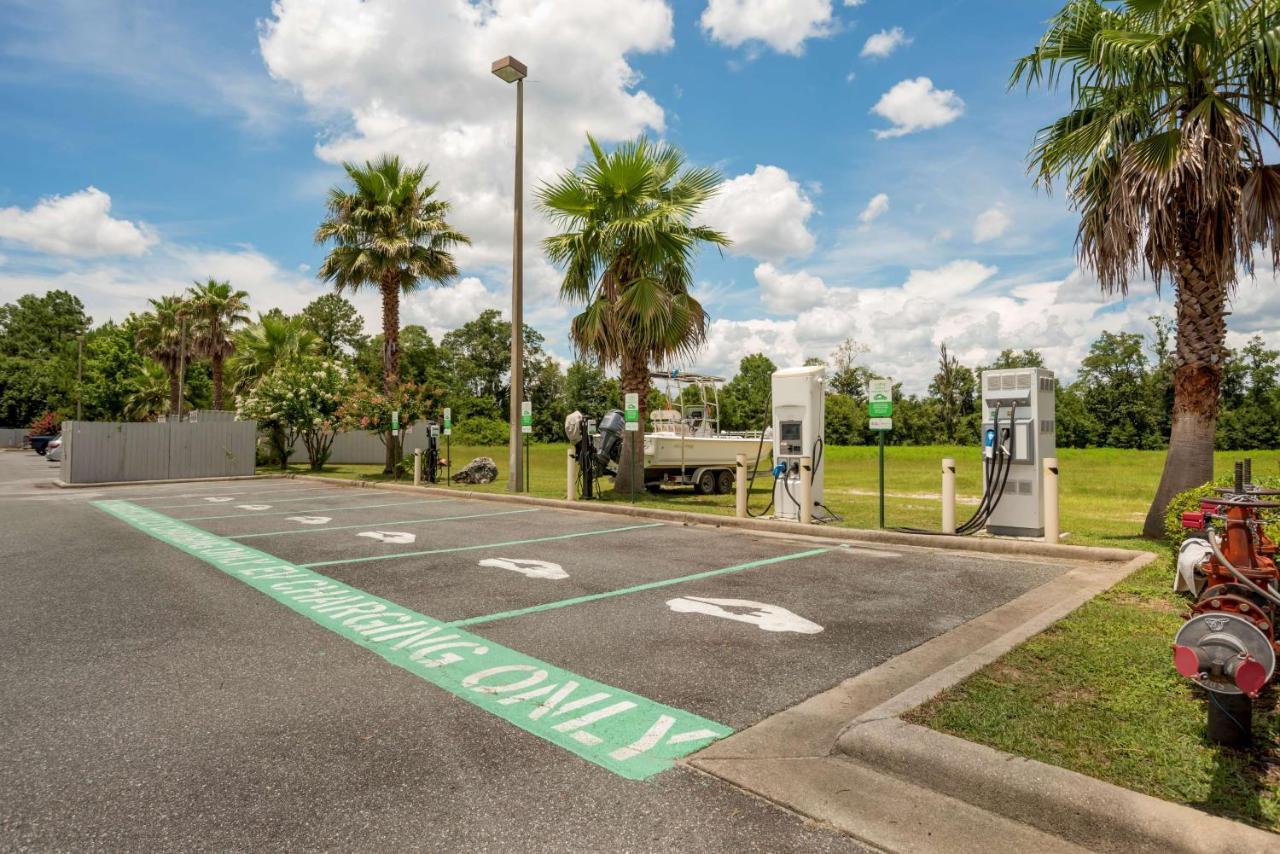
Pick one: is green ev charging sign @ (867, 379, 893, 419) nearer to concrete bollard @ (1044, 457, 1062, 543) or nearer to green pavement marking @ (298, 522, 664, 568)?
concrete bollard @ (1044, 457, 1062, 543)

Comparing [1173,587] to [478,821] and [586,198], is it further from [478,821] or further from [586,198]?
[586,198]

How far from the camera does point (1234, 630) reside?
267 cm

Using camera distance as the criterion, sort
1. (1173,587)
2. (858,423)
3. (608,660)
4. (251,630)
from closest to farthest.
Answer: (608,660)
(251,630)
(1173,587)
(858,423)

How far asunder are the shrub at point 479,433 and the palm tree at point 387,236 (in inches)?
1280

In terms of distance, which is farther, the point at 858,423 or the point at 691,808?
the point at 858,423

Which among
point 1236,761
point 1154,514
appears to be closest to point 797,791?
point 1236,761

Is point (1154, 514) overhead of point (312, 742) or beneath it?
overhead

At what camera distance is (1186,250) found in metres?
8.34

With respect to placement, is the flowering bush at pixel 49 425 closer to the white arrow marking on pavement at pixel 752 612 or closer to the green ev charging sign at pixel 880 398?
the green ev charging sign at pixel 880 398

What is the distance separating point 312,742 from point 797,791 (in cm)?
215

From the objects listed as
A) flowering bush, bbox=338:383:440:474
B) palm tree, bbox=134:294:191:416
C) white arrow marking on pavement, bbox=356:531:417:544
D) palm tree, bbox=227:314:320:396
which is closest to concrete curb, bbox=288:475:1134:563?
white arrow marking on pavement, bbox=356:531:417:544

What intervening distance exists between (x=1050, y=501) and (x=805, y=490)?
314cm

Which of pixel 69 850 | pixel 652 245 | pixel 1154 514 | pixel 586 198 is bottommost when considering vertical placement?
pixel 69 850

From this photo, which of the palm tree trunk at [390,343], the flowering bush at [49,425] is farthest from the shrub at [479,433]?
the palm tree trunk at [390,343]
